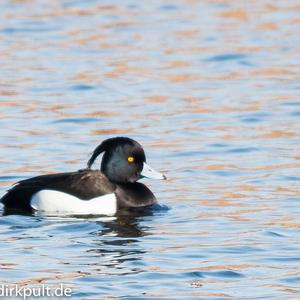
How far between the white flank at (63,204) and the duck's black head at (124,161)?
574 millimetres

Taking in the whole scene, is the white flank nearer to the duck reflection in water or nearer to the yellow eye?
the duck reflection in water

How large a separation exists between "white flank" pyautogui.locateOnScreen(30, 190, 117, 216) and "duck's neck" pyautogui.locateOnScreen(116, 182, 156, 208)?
0.28 metres

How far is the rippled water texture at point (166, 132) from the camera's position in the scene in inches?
356

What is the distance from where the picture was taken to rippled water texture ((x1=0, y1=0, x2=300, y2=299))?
9.05 metres

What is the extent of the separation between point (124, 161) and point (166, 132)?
298 centimetres

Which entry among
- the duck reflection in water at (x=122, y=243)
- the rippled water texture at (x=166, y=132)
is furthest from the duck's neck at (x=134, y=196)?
the rippled water texture at (x=166, y=132)

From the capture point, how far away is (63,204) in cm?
1130

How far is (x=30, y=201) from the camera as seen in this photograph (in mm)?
11312

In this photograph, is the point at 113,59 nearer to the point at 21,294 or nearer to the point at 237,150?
the point at 237,150

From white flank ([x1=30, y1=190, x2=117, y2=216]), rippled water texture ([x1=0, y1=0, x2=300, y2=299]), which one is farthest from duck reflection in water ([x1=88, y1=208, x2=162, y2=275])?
white flank ([x1=30, y1=190, x2=117, y2=216])

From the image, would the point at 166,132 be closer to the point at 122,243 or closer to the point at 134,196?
the point at 134,196

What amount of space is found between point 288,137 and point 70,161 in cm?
266


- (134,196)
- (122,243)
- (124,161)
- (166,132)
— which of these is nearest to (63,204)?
(134,196)

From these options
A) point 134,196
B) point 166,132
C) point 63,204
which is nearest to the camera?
point 63,204
